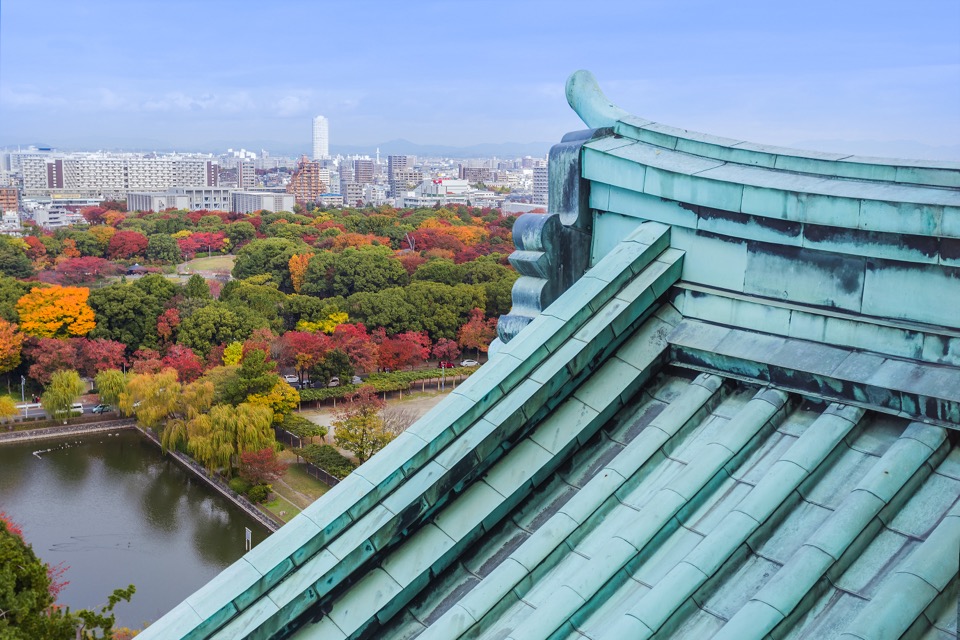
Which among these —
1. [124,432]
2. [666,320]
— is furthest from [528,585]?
[124,432]

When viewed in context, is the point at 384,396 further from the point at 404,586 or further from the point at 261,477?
the point at 404,586

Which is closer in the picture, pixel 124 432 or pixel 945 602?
pixel 945 602

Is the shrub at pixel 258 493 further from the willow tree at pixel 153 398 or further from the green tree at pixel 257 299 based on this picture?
the green tree at pixel 257 299

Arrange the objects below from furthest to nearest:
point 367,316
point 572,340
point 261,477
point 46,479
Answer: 1. point 367,316
2. point 46,479
3. point 261,477
4. point 572,340

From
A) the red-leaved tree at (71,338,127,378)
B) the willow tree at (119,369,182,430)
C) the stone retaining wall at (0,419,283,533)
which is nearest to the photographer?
the stone retaining wall at (0,419,283,533)

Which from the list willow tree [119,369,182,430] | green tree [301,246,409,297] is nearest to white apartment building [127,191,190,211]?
green tree [301,246,409,297]

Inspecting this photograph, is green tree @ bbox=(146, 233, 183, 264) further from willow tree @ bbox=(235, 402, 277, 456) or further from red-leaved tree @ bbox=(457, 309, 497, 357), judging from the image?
willow tree @ bbox=(235, 402, 277, 456)
